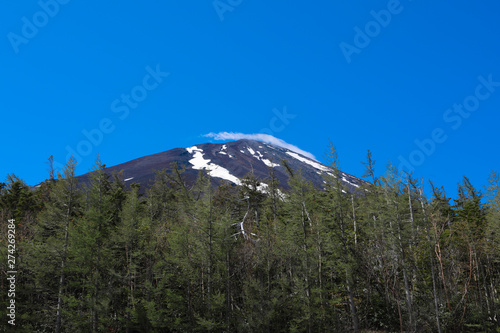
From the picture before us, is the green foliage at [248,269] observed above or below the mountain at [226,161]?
below

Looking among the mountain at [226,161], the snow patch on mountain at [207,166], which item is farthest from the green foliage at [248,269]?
the mountain at [226,161]

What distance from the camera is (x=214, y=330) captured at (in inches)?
882

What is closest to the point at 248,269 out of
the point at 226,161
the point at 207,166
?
the point at 207,166

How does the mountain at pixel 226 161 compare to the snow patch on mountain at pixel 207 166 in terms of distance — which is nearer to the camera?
the snow patch on mountain at pixel 207 166

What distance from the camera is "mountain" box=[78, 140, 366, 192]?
135 m

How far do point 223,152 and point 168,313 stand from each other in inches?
5746

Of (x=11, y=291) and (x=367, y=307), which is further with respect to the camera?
(x=367, y=307)

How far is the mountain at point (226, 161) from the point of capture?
13475 cm

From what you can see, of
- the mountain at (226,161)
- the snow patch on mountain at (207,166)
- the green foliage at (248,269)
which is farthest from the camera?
the mountain at (226,161)

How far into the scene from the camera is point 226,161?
154m

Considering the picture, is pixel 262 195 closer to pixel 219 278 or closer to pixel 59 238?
pixel 219 278

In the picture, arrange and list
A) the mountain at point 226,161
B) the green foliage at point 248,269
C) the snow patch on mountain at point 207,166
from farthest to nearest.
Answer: the mountain at point 226,161, the snow patch on mountain at point 207,166, the green foliage at point 248,269

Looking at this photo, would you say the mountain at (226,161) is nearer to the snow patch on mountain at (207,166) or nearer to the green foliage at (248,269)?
the snow patch on mountain at (207,166)

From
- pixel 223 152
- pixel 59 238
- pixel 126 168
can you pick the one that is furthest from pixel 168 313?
pixel 223 152
